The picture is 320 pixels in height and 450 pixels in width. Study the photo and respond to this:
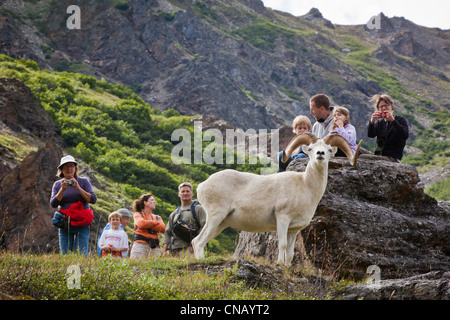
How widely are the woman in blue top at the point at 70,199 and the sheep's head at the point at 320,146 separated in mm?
4096

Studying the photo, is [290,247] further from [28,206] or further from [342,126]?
[28,206]

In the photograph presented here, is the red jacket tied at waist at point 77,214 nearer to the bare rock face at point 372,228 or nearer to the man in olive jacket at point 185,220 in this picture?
the man in olive jacket at point 185,220

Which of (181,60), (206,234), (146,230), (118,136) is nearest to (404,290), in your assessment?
(206,234)

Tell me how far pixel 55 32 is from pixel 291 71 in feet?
241

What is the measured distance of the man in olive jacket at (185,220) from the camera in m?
10.8

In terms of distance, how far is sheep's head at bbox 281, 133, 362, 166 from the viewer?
340 inches

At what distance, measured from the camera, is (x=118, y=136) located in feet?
180

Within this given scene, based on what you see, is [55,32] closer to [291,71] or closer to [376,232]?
[291,71]

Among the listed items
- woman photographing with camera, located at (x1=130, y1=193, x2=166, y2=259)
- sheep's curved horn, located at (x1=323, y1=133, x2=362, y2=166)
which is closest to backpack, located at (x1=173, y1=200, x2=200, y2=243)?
woman photographing with camera, located at (x1=130, y1=193, x2=166, y2=259)

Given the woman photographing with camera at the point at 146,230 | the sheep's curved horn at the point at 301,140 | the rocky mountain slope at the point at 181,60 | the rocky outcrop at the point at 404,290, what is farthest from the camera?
the rocky mountain slope at the point at 181,60

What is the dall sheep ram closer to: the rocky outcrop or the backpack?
the rocky outcrop

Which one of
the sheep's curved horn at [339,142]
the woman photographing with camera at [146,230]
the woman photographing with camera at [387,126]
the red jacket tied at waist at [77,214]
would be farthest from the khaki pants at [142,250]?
the woman photographing with camera at [387,126]

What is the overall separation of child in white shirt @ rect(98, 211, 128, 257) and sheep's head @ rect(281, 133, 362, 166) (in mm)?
4266

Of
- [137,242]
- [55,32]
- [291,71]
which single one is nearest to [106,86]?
[55,32]
